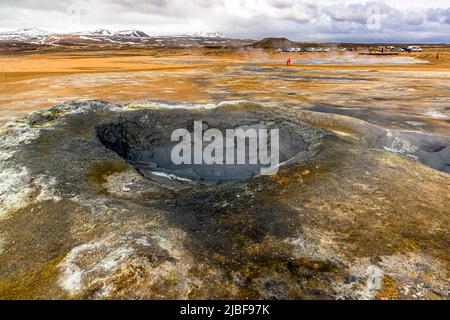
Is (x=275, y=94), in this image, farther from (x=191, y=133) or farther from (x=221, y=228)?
(x=221, y=228)

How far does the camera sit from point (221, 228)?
5008 millimetres

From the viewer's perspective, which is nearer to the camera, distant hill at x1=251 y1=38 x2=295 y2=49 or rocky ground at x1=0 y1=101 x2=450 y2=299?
rocky ground at x1=0 y1=101 x2=450 y2=299

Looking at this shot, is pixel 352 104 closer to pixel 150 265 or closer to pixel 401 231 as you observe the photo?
pixel 401 231

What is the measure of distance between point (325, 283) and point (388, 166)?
409cm

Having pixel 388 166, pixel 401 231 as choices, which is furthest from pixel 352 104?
pixel 401 231

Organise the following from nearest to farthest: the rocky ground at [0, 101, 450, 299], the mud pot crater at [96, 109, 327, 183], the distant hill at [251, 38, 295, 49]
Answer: the rocky ground at [0, 101, 450, 299], the mud pot crater at [96, 109, 327, 183], the distant hill at [251, 38, 295, 49]

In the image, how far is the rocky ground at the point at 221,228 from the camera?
386 cm

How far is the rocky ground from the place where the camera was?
386cm

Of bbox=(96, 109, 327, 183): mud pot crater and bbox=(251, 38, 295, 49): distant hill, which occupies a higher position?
bbox=(251, 38, 295, 49): distant hill

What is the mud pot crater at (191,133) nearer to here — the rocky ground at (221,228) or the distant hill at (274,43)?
the rocky ground at (221,228)

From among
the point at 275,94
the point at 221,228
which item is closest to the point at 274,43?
the point at 275,94

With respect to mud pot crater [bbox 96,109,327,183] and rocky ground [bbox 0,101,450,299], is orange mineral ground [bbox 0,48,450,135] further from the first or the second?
rocky ground [bbox 0,101,450,299]

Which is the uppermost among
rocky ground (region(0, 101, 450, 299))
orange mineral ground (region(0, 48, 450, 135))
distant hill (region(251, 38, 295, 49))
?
distant hill (region(251, 38, 295, 49))

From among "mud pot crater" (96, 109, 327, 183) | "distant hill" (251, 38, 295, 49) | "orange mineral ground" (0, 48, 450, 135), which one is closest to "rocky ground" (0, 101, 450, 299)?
"mud pot crater" (96, 109, 327, 183)
